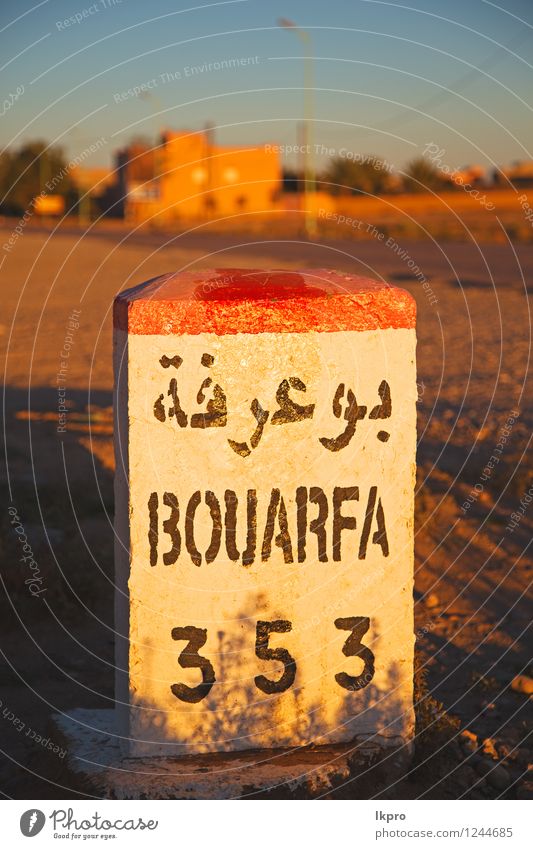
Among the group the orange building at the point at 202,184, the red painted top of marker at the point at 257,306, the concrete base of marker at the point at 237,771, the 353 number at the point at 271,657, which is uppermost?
the orange building at the point at 202,184

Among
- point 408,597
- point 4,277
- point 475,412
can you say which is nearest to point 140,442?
point 408,597

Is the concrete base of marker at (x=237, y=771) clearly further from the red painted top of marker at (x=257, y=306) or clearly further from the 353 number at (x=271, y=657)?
the red painted top of marker at (x=257, y=306)

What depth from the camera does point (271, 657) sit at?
149 inches

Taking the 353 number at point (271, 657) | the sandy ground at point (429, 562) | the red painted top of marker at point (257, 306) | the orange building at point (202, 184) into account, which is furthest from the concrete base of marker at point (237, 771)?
the orange building at point (202, 184)

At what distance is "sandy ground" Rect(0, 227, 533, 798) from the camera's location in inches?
164

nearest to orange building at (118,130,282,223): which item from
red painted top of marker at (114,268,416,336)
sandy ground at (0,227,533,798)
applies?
sandy ground at (0,227,533,798)

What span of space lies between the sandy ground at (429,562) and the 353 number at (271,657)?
40 cm

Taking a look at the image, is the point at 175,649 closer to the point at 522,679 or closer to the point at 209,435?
the point at 209,435

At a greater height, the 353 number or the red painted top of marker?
the red painted top of marker

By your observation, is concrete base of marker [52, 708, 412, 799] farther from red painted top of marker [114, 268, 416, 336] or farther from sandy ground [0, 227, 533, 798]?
red painted top of marker [114, 268, 416, 336]

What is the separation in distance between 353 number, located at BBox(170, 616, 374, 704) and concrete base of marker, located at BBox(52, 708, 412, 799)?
228 millimetres

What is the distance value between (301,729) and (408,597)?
1.97ft

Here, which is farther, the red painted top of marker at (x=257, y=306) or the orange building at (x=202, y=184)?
the orange building at (x=202, y=184)

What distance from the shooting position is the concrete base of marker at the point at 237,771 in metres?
3.65
